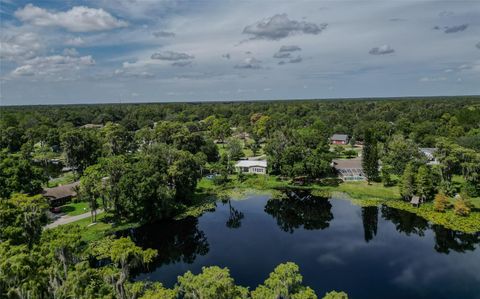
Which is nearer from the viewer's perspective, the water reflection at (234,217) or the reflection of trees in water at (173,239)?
the reflection of trees in water at (173,239)

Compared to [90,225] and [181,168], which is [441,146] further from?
[90,225]

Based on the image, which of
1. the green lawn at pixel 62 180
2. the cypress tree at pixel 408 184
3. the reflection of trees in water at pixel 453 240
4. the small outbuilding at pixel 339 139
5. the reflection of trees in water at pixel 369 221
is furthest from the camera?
the small outbuilding at pixel 339 139

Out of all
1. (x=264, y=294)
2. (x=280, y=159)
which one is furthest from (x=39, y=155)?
(x=264, y=294)

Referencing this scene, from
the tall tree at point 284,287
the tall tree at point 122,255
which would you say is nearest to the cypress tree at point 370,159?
the tall tree at point 122,255

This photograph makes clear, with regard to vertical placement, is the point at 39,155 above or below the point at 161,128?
below

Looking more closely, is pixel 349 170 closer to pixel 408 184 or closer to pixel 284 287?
pixel 408 184

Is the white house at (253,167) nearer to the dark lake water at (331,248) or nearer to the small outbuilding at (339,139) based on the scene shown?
the dark lake water at (331,248)
